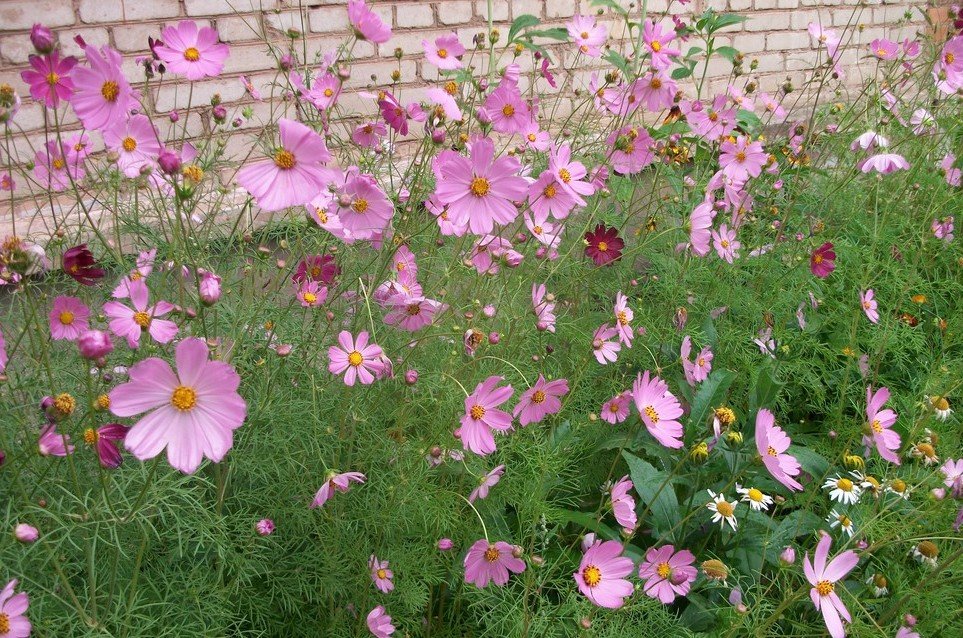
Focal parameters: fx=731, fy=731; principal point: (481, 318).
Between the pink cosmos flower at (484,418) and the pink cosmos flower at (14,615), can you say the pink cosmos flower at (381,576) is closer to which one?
the pink cosmos flower at (484,418)

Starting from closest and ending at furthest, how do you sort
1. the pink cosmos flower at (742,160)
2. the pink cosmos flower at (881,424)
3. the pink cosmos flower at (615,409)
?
the pink cosmos flower at (881,424) < the pink cosmos flower at (615,409) < the pink cosmos flower at (742,160)

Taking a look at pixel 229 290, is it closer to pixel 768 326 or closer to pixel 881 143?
pixel 768 326

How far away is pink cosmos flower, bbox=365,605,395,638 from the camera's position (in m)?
1.05

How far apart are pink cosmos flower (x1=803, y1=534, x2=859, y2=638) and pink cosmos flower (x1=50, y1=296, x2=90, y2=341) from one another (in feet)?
3.50

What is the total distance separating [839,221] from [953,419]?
102 cm

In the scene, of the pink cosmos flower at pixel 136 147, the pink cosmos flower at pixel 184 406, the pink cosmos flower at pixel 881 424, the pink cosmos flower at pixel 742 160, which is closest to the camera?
the pink cosmos flower at pixel 184 406

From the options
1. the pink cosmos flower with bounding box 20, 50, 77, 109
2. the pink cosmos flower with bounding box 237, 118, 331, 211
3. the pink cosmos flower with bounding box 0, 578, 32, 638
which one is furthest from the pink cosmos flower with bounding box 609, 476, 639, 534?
the pink cosmos flower with bounding box 20, 50, 77, 109

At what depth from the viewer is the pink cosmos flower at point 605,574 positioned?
1.01 metres

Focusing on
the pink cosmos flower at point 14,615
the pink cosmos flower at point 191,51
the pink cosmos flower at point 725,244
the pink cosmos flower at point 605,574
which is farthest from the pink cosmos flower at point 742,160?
the pink cosmos flower at point 14,615

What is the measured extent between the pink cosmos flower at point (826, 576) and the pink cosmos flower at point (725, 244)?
95 centimetres

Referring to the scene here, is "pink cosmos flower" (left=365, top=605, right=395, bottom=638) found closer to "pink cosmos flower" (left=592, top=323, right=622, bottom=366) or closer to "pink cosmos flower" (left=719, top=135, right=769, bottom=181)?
"pink cosmos flower" (left=592, top=323, right=622, bottom=366)

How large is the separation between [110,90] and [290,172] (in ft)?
0.72

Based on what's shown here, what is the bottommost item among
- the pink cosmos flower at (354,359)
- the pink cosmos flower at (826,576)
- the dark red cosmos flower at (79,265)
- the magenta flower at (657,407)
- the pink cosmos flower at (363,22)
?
the pink cosmos flower at (826,576)

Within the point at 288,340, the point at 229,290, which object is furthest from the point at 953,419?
the point at 229,290
